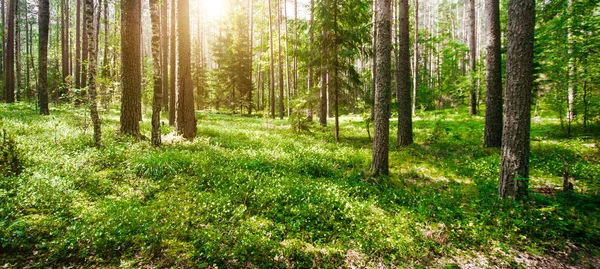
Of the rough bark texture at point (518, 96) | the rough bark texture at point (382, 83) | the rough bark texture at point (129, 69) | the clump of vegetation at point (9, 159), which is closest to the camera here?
the rough bark texture at point (518, 96)

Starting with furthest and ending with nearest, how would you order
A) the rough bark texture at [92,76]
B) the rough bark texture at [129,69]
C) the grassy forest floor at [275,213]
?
the rough bark texture at [129,69] → the rough bark texture at [92,76] → the grassy forest floor at [275,213]

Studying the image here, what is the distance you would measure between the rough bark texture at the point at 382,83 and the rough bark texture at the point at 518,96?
8.64 ft

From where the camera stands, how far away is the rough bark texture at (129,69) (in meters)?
10.0

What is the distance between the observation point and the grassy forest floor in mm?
4312

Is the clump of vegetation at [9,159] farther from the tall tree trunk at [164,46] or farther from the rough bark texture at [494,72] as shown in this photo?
the rough bark texture at [494,72]

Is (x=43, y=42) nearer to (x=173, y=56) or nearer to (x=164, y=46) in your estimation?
(x=164, y=46)

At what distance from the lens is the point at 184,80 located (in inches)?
441

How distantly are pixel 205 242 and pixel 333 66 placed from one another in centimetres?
1028

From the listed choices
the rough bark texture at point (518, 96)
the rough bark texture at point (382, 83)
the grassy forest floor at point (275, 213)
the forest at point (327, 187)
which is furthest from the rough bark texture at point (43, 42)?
the rough bark texture at point (518, 96)

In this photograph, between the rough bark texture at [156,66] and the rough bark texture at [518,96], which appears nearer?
the rough bark texture at [518,96]

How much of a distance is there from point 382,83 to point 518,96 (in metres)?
3.01

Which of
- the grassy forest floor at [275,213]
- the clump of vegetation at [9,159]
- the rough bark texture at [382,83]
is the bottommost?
the grassy forest floor at [275,213]

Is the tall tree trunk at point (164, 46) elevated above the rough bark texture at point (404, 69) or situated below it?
above

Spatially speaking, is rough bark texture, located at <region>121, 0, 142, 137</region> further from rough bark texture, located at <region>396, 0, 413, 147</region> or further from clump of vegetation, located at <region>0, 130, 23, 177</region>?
rough bark texture, located at <region>396, 0, 413, 147</region>
